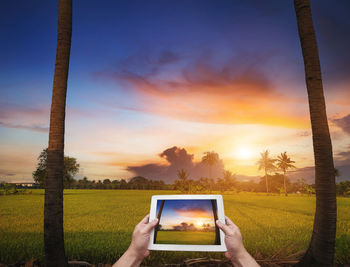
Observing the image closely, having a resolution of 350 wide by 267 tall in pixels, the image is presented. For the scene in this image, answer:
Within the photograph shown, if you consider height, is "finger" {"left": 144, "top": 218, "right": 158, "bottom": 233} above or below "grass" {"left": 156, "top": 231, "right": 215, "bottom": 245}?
above

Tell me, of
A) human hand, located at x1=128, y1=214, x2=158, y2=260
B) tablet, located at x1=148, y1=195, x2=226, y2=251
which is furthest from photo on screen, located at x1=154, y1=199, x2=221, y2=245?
human hand, located at x1=128, y1=214, x2=158, y2=260

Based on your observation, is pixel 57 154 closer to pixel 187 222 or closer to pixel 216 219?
pixel 187 222

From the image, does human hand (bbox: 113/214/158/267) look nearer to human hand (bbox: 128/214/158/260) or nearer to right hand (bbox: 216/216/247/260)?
human hand (bbox: 128/214/158/260)

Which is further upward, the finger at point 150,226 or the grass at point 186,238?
the finger at point 150,226

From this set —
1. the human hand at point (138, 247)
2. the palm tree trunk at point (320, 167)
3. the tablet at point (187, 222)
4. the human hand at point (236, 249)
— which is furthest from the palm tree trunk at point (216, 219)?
the palm tree trunk at point (320, 167)

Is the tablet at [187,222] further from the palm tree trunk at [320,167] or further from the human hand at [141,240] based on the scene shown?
the palm tree trunk at [320,167]

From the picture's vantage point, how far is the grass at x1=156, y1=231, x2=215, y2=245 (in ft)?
7.31

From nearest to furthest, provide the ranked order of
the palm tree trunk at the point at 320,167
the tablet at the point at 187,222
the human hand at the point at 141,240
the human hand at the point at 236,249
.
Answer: the human hand at the point at 236,249, the human hand at the point at 141,240, the tablet at the point at 187,222, the palm tree trunk at the point at 320,167

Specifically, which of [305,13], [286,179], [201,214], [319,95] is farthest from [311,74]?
[286,179]

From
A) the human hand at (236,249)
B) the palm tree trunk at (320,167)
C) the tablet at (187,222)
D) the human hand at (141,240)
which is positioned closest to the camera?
the human hand at (236,249)

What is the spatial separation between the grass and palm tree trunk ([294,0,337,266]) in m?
3.34

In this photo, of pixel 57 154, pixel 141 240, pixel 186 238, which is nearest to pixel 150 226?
pixel 141 240

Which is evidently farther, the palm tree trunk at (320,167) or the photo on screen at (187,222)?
the palm tree trunk at (320,167)

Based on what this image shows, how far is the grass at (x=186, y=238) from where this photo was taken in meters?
2.23
